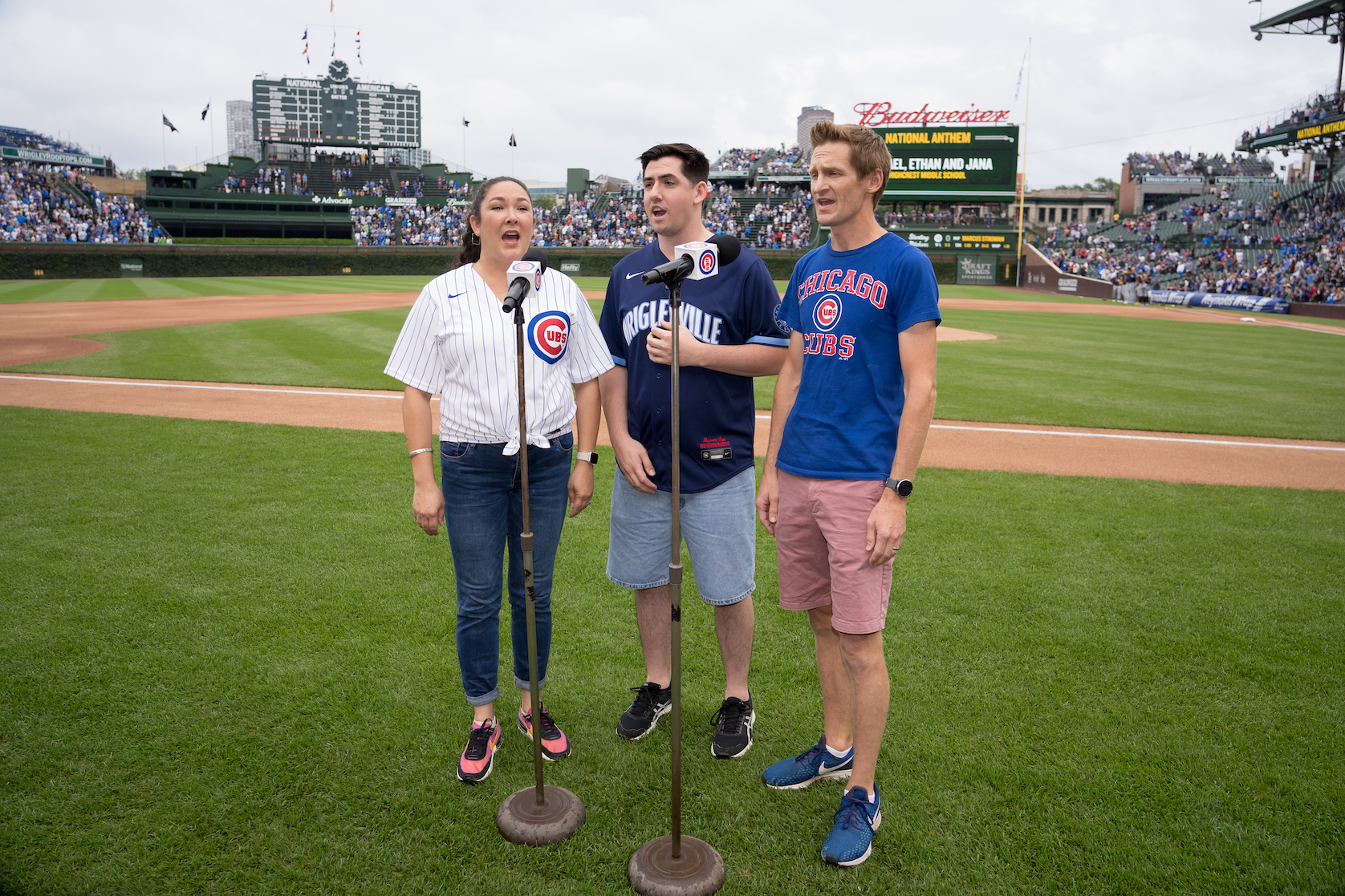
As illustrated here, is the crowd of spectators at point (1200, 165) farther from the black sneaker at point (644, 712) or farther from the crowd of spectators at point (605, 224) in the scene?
the black sneaker at point (644, 712)

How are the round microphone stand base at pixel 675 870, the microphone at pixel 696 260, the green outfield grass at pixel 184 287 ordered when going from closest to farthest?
the microphone at pixel 696 260 → the round microphone stand base at pixel 675 870 → the green outfield grass at pixel 184 287

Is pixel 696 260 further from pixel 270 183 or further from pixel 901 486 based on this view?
pixel 270 183

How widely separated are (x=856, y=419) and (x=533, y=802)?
5.99 feet

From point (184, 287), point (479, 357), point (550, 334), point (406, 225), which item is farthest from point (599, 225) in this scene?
point (479, 357)

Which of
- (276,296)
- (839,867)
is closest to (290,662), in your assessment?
(839,867)

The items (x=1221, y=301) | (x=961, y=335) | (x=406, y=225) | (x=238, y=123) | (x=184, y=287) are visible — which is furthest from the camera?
(x=238, y=123)

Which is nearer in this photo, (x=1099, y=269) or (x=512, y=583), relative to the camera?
(x=512, y=583)

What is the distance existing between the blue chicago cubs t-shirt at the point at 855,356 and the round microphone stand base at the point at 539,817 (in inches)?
58.4

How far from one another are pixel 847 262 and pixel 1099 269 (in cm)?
4960

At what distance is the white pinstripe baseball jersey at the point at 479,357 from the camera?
9.90 ft

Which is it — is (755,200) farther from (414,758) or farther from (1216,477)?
(414,758)

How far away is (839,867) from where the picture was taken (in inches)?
107

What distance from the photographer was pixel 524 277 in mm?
2646

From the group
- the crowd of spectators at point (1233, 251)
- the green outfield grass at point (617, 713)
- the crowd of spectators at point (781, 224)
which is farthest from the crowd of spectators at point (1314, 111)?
the green outfield grass at point (617, 713)
